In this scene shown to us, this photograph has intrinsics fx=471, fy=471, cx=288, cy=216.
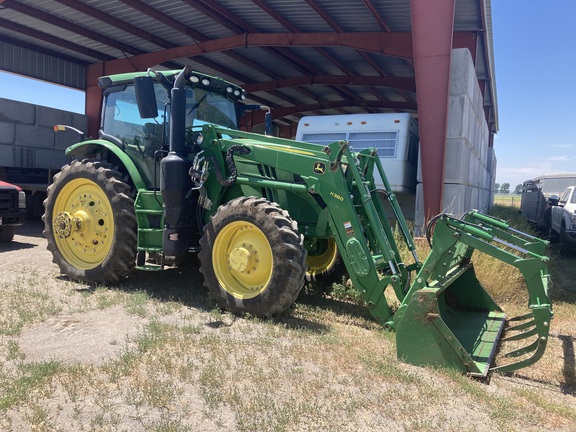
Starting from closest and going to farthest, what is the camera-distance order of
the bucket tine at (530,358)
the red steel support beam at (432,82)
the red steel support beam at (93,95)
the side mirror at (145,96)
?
the bucket tine at (530,358) → the side mirror at (145,96) → the red steel support beam at (432,82) → the red steel support beam at (93,95)

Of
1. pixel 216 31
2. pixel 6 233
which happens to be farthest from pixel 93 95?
pixel 6 233

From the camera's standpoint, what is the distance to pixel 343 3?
9828 millimetres

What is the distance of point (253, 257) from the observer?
4.95 metres

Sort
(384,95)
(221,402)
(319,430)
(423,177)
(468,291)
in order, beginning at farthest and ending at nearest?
(384,95) → (423,177) → (468,291) → (221,402) → (319,430)

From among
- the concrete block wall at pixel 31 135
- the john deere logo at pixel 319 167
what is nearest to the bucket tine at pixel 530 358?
the john deere logo at pixel 319 167

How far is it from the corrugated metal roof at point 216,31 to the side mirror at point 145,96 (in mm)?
5889

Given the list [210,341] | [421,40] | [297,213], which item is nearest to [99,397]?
[210,341]

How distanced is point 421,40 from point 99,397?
23.1 feet

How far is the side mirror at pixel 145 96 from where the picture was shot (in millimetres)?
5215

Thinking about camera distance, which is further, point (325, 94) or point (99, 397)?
point (325, 94)

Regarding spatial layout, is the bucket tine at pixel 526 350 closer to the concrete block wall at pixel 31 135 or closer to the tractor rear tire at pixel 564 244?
the tractor rear tire at pixel 564 244

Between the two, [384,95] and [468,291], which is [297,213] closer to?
[468,291]

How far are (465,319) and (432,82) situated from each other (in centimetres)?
457

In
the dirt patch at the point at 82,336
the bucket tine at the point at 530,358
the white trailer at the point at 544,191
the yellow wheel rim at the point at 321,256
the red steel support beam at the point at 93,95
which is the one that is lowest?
the dirt patch at the point at 82,336
